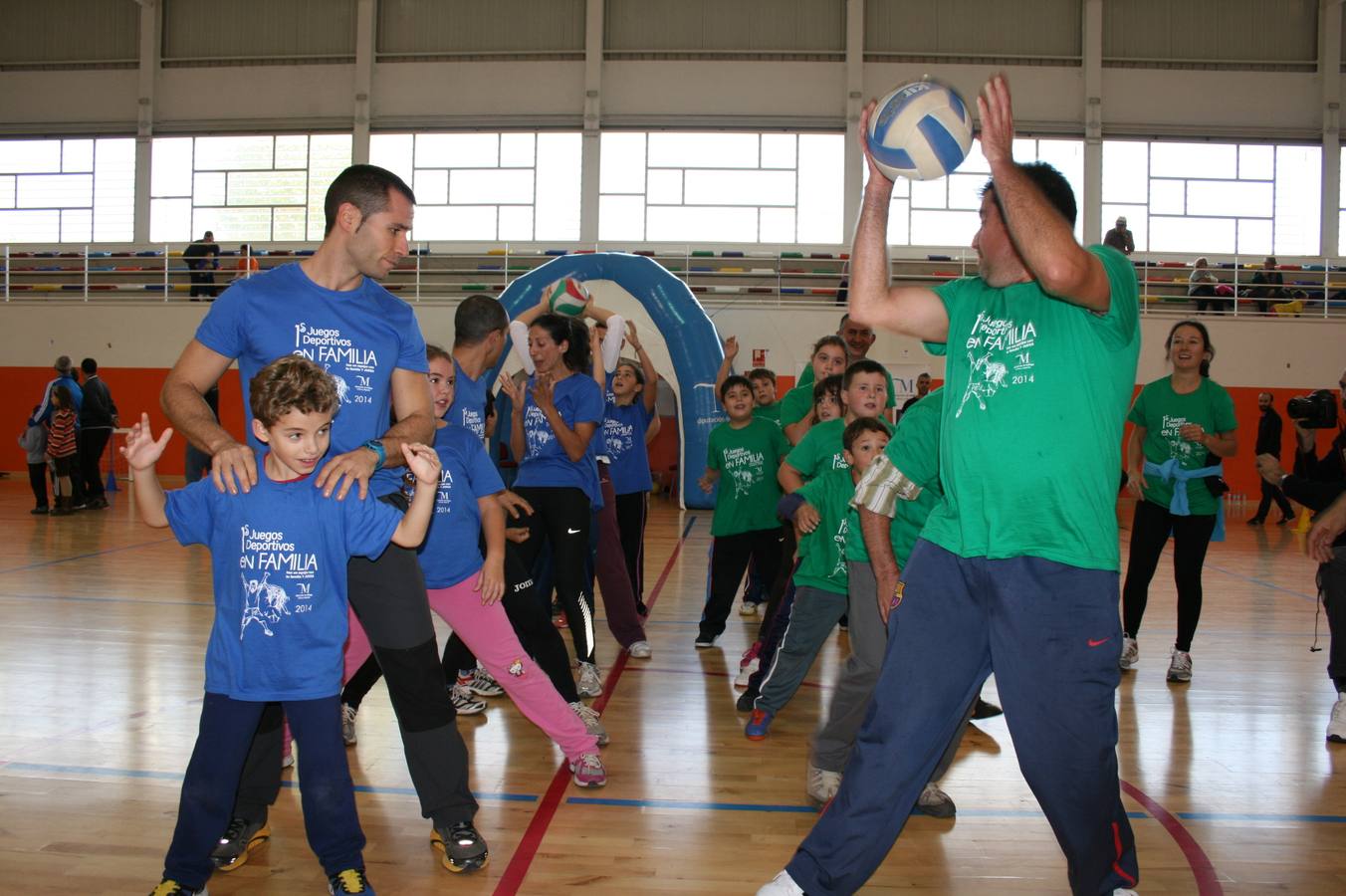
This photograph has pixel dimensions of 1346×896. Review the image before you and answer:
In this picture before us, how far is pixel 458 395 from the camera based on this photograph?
435cm

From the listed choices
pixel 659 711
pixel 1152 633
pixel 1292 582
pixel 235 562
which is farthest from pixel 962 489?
pixel 1292 582

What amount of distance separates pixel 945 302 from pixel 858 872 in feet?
4.13

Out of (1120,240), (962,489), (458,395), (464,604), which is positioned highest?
(1120,240)

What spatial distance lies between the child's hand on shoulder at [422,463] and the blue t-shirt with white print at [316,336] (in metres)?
0.28

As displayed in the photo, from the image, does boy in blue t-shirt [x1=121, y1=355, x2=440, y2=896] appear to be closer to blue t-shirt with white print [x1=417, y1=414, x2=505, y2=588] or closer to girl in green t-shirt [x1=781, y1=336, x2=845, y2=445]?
blue t-shirt with white print [x1=417, y1=414, x2=505, y2=588]

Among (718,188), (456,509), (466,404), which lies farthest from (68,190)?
(456,509)

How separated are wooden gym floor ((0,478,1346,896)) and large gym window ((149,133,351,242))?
14.7m

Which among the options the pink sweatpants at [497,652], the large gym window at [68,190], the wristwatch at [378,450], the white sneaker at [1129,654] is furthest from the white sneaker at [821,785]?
the large gym window at [68,190]

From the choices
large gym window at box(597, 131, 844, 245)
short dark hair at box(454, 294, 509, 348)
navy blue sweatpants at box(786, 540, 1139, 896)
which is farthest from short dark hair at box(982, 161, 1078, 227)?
large gym window at box(597, 131, 844, 245)

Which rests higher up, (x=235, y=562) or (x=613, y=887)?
(x=235, y=562)

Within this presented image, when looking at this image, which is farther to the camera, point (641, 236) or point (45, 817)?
point (641, 236)

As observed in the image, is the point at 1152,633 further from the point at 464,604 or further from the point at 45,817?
the point at 45,817

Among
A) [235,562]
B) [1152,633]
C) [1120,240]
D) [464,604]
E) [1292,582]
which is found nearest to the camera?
[235,562]

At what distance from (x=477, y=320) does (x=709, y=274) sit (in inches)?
555
